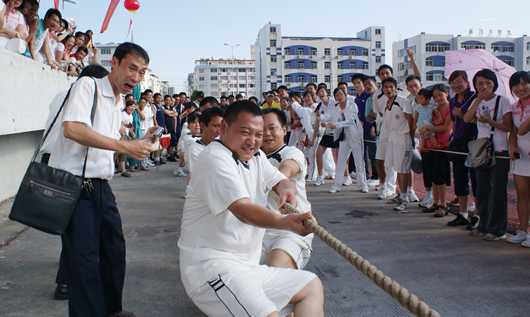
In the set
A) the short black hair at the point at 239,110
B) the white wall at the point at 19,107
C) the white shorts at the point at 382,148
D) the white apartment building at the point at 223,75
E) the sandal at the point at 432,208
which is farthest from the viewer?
the white apartment building at the point at 223,75

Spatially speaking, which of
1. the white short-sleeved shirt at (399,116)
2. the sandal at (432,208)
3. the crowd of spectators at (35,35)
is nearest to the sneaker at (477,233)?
the sandal at (432,208)

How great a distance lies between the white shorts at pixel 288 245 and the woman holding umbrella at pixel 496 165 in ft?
8.57

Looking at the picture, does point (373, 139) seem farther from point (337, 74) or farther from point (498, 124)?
point (337, 74)

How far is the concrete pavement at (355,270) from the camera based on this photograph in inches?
112

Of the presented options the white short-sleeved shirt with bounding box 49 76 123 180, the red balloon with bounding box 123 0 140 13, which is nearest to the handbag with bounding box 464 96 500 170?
the white short-sleeved shirt with bounding box 49 76 123 180

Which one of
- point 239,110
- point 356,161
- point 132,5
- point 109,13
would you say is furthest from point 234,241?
point 109,13

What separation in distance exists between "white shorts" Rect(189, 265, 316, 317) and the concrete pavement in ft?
3.30

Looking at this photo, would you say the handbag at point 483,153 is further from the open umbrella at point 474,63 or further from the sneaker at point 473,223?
the open umbrella at point 474,63

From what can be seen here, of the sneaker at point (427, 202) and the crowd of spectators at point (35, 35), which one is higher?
the crowd of spectators at point (35, 35)

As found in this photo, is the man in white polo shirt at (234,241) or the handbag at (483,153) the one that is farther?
the handbag at (483,153)

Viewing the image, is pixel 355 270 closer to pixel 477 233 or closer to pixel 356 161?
pixel 477 233

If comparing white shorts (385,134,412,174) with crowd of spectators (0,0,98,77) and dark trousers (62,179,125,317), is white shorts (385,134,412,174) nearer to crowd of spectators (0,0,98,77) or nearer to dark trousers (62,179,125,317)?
dark trousers (62,179,125,317)

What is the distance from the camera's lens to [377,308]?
111 inches

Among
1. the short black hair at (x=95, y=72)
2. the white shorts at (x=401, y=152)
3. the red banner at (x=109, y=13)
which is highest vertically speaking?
the red banner at (x=109, y=13)
